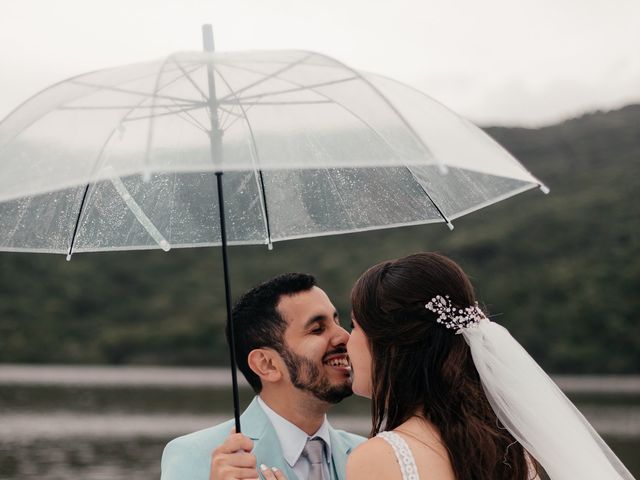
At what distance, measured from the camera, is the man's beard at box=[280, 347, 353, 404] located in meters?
3.64

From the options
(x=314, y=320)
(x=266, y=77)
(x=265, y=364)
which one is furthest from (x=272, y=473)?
(x=266, y=77)

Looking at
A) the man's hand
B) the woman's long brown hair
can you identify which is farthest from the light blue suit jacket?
the woman's long brown hair

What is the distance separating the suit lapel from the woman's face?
60 cm

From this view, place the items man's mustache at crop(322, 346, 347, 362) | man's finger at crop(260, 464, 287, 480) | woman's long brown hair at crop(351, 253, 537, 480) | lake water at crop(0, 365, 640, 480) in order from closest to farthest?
woman's long brown hair at crop(351, 253, 537, 480)
man's finger at crop(260, 464, 287, 480)
man's mustache at crop(322, 346, 347, 362)
lake water at crop(0, 365, 640, 480)

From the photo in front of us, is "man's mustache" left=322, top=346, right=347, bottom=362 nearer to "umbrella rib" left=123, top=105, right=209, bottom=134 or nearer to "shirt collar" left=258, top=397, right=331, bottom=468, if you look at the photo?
"shirt collar" left=258, top=397, right=331, bottom=468

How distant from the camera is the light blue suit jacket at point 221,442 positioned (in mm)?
3449

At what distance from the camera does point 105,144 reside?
299 cm

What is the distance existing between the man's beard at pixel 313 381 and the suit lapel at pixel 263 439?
0.19m

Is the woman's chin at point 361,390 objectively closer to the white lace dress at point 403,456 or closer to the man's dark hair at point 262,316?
the white lace dress at point 403,456

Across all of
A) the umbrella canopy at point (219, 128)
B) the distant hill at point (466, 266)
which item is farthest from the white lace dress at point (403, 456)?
the distant hill at point (466, 266)

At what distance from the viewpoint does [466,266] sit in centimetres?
5178

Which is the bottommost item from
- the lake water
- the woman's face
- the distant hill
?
the woman's face

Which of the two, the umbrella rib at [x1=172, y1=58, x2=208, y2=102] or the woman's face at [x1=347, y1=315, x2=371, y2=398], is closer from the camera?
the umbrella rib at [x1=172, y1=58, x2=208, y2=102]

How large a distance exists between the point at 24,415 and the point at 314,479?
29.6 meters
